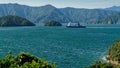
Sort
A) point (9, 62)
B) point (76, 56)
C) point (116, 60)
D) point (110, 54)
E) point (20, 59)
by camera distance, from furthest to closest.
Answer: point (76, 56)
point (110, 54)
point (116, 60)
point (20, 59)
point (9, 62)

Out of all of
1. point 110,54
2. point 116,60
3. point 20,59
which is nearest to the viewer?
point 20,59

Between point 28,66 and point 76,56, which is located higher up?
point 28,66

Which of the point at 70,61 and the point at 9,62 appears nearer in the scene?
the point at 9,62

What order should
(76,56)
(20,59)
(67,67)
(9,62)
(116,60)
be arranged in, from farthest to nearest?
(76,56)
(116,60)
(67,67)
(20,59)
(9,62)

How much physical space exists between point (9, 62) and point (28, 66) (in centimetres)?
223

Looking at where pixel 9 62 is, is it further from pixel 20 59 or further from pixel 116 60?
pixel 116 60

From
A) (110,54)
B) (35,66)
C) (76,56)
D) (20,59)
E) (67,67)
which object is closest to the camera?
(35,66)

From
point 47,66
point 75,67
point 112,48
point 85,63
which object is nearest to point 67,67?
point 75,67

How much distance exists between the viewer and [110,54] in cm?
8575

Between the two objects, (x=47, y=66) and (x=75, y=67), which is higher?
(x=47, y=66)

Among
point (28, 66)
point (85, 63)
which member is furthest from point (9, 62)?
point (85, 63)

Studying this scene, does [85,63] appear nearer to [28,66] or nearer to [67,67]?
[67,67]

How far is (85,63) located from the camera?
78750 mm

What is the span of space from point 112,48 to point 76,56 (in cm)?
1028
